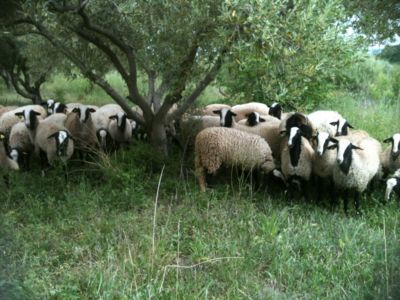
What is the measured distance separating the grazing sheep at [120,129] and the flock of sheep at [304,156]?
2.64 metres

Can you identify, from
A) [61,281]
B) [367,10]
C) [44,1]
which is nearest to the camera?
[61,281]

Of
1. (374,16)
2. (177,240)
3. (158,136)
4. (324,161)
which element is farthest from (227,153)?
(374,16)

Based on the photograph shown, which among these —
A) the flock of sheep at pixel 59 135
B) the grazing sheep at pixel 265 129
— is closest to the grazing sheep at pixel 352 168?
the grazing sheep at pixel 265 129

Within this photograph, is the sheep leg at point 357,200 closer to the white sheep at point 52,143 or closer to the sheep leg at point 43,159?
the white sheep at point 52,143

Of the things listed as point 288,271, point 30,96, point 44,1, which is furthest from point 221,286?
point 30,96

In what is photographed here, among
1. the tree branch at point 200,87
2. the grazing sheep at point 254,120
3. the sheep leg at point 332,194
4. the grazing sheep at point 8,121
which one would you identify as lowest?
the sheep leg at point 332,194

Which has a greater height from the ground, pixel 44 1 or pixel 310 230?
pixel 44 1

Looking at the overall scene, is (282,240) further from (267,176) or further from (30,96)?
(30,96)

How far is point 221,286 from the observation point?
16.9 feet

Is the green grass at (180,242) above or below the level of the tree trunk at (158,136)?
below

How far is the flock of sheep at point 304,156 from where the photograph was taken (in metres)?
7.64

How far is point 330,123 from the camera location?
966cm

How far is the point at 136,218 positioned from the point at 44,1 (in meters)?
3.27

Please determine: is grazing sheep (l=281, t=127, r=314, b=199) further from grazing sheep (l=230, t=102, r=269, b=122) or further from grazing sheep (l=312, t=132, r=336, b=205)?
grazing sheep (l=230, t=102, r=269, b=122)
